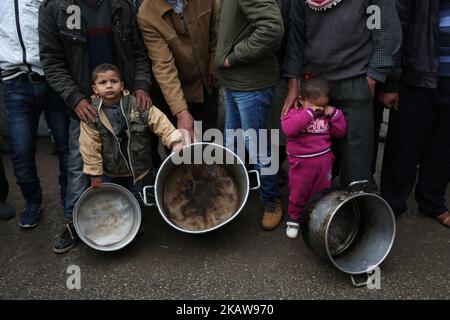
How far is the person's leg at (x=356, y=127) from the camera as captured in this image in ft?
9.25

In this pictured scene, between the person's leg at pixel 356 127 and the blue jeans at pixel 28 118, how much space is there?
1.96 metres

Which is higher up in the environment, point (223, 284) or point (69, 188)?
point (69, 188)

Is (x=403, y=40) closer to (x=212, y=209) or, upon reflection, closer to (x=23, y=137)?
(x=212, y=209)

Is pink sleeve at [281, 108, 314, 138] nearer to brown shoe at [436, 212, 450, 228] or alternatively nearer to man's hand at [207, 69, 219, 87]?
man's hand at [207, 69, 219, 87]

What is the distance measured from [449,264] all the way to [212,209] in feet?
5.25

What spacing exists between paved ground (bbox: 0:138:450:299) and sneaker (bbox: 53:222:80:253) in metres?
0.05

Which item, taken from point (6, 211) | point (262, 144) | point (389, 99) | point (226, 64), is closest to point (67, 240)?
point (6, 211)

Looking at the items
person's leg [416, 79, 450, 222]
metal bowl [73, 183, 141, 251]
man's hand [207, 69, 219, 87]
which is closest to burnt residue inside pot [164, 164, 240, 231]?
metal bowl [73, 183, 141, 251]

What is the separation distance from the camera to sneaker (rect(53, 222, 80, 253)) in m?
3.09

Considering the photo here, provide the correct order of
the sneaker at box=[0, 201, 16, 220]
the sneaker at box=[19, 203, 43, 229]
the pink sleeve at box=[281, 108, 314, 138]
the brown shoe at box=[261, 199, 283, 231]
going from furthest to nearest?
the sneaker at box=[0, 201, 16, 220] < the sneaker at box=[19, 203, 43, 229] < the brown shoe at box=[261, 199, 283, 231] < the pink sleeve at box=[281, 108, 314, 138]

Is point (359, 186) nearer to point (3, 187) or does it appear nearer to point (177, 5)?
point (177, 5)
